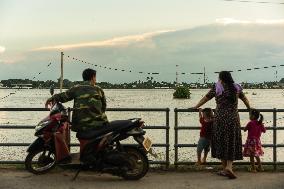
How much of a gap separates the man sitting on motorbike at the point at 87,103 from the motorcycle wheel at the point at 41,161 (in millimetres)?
670

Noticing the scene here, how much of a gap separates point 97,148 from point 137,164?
2.12ft

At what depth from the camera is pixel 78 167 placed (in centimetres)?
801

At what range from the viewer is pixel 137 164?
8.02 m

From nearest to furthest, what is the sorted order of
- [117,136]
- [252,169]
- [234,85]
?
1. [117,136]
2. [234,85]
3. [252,169]

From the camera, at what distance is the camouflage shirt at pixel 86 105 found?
793 centimetres

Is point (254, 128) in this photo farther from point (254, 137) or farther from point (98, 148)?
point (98, 148)

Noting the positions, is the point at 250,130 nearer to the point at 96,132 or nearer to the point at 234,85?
the point at 234,85

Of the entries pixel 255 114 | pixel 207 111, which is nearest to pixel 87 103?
pixel 207 111

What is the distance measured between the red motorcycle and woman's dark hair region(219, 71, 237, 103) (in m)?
1.42

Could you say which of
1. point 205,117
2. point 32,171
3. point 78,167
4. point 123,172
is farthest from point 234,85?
point 32,171

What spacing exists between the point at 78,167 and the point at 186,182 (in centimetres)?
158

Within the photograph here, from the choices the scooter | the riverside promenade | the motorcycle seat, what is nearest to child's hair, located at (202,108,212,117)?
the riverside promenade

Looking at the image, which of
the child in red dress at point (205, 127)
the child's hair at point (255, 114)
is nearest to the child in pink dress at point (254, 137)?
the child's hair at point (255, 114)

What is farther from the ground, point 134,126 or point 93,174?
point 134,126
